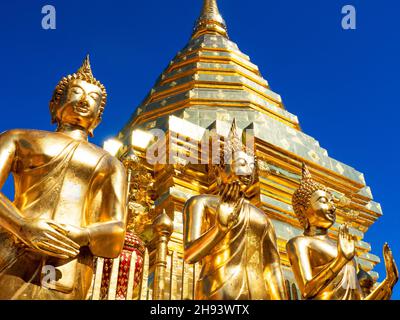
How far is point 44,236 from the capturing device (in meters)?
2.77

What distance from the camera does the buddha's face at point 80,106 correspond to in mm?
3619

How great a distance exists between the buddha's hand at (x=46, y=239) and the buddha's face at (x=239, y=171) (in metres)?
1.43

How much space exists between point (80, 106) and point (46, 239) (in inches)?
46.8

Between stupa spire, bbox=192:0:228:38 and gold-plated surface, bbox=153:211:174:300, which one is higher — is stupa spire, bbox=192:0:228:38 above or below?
above

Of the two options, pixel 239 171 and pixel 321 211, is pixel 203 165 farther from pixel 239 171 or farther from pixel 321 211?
pixel 239 171

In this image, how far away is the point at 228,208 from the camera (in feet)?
11.3

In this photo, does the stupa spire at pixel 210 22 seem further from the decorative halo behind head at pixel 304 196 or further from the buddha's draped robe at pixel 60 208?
the buddha's draped robe at pixel 60 208

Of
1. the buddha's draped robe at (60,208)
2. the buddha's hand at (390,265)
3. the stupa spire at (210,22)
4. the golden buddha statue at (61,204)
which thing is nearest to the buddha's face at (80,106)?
the golden buddha statue at (61,204)

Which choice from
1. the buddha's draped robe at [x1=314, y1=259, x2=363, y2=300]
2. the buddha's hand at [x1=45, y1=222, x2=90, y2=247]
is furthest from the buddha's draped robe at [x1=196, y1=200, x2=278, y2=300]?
the buddha's hand at [x1=45, y1=222, x2=90, y2=247]

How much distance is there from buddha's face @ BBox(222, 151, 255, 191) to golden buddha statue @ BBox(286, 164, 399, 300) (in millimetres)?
828

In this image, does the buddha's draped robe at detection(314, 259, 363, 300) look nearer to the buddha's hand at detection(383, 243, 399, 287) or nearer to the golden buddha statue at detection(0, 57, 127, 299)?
the buddha's hand at detection(383, 243, 399, 287)

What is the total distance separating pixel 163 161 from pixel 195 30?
8586 mm

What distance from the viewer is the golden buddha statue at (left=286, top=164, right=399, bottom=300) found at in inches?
160
